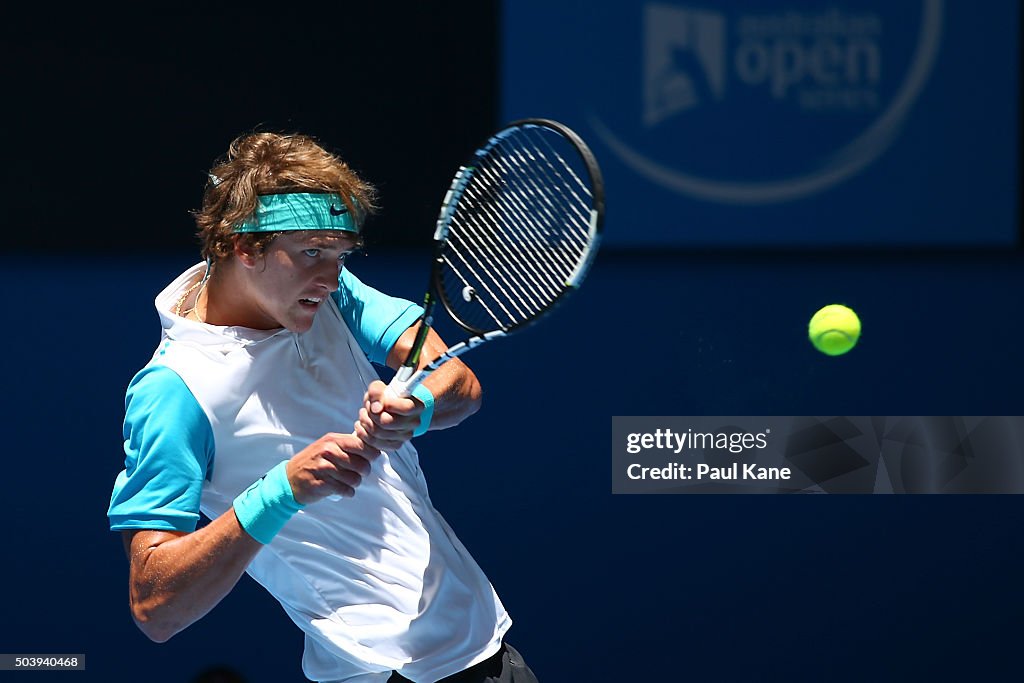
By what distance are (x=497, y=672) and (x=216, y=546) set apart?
553 mm

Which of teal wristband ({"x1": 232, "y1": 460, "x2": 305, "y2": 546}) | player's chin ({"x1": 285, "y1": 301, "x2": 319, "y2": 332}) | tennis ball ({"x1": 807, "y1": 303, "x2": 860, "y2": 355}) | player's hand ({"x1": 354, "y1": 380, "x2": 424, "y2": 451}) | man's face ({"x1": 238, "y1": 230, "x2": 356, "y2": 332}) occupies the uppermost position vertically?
man's face ({"x1": 238, "y1": 230, "x2": 356, "y2": 332})

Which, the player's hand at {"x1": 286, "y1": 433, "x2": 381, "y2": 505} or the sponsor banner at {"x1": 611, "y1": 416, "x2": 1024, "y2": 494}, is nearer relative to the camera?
the player's hand at {"x1": 286, "y1": 433, "x2": 381, "y2": 505}

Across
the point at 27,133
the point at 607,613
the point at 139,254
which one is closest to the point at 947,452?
the point at 607,613

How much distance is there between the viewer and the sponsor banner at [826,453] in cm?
351

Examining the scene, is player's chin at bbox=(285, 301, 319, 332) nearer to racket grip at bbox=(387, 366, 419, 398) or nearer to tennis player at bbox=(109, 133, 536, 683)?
tennis player at bbox=(109, 133, 536, 683)

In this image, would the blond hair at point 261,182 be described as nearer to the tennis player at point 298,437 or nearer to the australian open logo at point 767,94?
the tennis player at point 298,437

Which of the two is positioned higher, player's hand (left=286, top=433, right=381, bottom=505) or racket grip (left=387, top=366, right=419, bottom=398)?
racket grip (left=387, top=366, right=419, bottom=398)

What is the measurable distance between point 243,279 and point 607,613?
1.82 m

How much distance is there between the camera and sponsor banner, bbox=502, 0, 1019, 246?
3426 millimetres

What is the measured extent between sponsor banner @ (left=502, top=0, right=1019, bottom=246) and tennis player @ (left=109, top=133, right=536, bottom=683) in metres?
1.38

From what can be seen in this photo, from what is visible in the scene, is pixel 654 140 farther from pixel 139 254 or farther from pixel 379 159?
pixel 139 254

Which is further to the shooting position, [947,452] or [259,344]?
[947,452]

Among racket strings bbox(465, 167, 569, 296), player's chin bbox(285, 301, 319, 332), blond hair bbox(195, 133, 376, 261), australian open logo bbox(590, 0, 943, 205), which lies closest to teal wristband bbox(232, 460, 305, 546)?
player's chin bbox(285, 301, 319, 332)

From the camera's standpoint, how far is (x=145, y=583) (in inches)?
74.8
